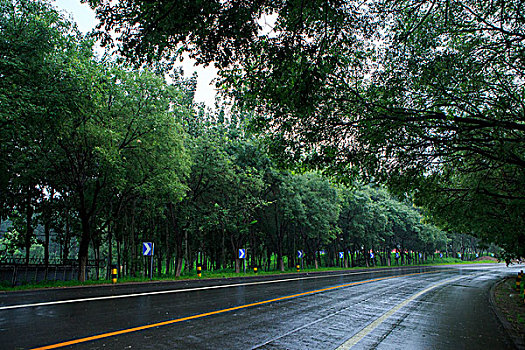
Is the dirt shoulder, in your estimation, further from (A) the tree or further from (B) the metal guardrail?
(B) the metal guardrail

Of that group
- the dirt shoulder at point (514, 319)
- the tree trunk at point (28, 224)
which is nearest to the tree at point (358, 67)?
the dirt shoulder at point (514, 319)

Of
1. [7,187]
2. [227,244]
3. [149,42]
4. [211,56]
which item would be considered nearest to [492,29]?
[211,56]

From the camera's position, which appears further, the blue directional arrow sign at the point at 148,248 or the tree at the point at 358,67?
the blue directional arrow sign at the point at 148,248

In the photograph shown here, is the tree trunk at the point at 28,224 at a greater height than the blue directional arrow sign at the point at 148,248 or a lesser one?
greater

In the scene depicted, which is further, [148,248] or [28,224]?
[28,224]

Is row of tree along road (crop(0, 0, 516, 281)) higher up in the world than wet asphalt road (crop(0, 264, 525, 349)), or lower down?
higher up

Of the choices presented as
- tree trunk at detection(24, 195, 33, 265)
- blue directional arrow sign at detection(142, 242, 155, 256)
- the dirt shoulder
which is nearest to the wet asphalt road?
the dirt shoulder

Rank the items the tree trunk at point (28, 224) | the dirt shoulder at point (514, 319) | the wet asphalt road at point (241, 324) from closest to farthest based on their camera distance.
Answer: the wet asphalt road at point (241, 324)
the dirt shoulder at point (514, 319)
the tree trunk at point (28, 224)

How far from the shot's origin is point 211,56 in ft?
21.4

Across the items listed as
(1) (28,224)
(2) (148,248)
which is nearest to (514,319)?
(2) (148,248)

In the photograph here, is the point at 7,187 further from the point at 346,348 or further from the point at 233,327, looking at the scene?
the point at 346,348

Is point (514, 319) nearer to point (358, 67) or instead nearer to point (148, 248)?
point (358, 67)

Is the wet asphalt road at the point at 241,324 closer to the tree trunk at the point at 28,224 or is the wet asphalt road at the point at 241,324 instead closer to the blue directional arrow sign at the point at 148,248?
the blue directional arrow sign at the point at 148,248

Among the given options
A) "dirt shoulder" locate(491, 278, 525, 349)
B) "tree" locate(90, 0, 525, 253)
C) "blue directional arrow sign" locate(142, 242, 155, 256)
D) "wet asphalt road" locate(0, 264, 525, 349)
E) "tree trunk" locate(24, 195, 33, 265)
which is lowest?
"dirt shoulder" locate(491, 278, 525, 349)
